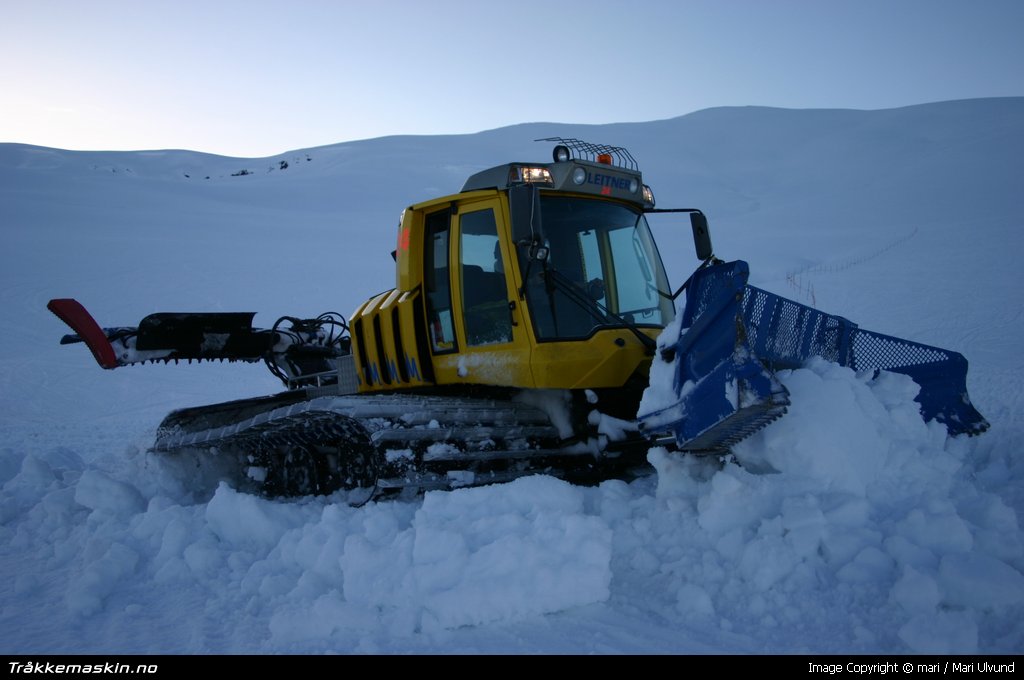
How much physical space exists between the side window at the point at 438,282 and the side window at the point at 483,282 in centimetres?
14

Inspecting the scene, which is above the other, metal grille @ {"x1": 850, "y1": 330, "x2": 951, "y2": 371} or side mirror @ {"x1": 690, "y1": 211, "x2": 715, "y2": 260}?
side mirror @ {"x1": 690, "y1": 211, "x2": 715, "y2": 260}

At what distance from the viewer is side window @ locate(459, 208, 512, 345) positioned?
5.12 meters

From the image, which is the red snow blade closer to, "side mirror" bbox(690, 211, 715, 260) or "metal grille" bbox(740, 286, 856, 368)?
"side mirror" bbox(690, 211, 715, 260)

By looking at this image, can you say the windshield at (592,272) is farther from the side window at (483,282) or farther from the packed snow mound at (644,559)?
the packed snow mound at (644,559)

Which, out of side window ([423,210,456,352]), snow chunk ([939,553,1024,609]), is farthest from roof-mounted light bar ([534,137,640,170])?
snow chunk ([939,553,1024,609])

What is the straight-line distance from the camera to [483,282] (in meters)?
5.24

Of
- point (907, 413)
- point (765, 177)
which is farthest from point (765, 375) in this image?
point (765, 177)

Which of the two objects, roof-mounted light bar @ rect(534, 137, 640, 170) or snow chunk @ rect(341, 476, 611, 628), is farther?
roof-mounted light bar @ rect(534, 137, 640, 170)

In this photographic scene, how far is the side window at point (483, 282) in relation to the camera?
16.8ft

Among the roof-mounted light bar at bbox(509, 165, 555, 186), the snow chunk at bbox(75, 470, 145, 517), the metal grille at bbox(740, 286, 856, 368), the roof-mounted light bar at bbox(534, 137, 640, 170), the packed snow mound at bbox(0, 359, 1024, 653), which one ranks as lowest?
the snow chunk at bbox(75, 470, 145, 517)

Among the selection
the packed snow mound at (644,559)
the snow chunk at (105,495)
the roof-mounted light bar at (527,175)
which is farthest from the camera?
the snow chunk at (105,495)

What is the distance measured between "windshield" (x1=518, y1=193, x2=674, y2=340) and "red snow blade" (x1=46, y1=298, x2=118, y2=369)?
404 cm

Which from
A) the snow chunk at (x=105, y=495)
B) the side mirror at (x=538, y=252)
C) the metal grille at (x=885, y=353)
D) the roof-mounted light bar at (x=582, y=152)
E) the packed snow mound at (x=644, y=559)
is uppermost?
the roof-mounted light bar at (x=582, y=152)

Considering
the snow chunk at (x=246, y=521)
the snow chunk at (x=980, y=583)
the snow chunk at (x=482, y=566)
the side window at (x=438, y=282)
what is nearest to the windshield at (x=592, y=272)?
the side window at (x=438, y=282)
